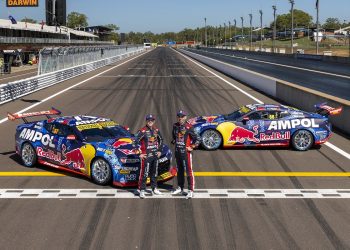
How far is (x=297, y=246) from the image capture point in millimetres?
6879

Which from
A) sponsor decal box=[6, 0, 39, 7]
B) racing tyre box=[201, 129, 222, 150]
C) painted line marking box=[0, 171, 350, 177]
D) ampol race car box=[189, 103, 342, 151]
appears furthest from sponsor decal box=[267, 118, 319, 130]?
sponsor decal box=[6, 0, 39, 7]

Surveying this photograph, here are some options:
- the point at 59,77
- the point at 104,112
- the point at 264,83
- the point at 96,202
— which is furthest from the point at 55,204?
the point at 59,77

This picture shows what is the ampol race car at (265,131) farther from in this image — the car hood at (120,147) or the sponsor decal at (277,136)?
the car hood at (120,147)

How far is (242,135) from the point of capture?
44.5 ft

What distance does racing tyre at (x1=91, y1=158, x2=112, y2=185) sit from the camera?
9844mm

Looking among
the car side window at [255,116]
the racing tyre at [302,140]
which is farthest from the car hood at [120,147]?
the racing tyre at [302,140]

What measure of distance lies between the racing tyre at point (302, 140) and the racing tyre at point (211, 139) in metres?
2.18

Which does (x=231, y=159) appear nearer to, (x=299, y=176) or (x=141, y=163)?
(x=299, y=176)

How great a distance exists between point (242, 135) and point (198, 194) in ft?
14.9

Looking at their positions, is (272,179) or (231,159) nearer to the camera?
(272,179)

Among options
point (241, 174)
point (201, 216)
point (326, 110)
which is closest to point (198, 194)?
point (201, 216)

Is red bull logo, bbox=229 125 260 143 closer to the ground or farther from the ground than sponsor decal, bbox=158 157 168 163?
farther from the ground

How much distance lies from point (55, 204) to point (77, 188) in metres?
1.07

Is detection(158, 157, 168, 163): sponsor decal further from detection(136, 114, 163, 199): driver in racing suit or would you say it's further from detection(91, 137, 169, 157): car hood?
detection(136, 114, 163, 199): driver in racing suit
